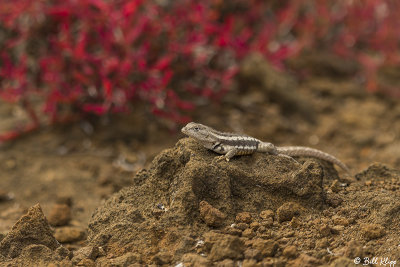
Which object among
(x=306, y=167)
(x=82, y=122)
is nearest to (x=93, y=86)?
(x=82, y=122)

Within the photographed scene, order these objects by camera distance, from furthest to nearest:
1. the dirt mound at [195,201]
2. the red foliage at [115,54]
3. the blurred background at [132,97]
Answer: the red foliage at [115,54] → the blurred background at [132,97] → the dirt mound at [195,201]

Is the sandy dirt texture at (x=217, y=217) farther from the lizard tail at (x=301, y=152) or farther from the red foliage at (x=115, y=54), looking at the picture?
the red foliage at (x=115, y=54)

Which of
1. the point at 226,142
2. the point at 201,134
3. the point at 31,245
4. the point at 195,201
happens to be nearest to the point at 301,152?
the point at 226,142

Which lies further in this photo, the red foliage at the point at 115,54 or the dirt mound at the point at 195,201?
the red foliage at the point at 115,54

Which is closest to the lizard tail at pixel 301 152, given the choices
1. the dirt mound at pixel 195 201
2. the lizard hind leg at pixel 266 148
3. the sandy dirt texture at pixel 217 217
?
the sandy dirt texture at pixel 217 217

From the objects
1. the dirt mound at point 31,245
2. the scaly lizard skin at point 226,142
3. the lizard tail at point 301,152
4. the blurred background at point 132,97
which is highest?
the blurred background at point 132,97

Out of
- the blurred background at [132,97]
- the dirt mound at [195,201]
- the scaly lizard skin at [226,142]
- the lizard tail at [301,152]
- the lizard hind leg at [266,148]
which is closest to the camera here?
the dirt mound at [195,201]

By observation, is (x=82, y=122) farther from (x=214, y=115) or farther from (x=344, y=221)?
(x=344, y=221)
